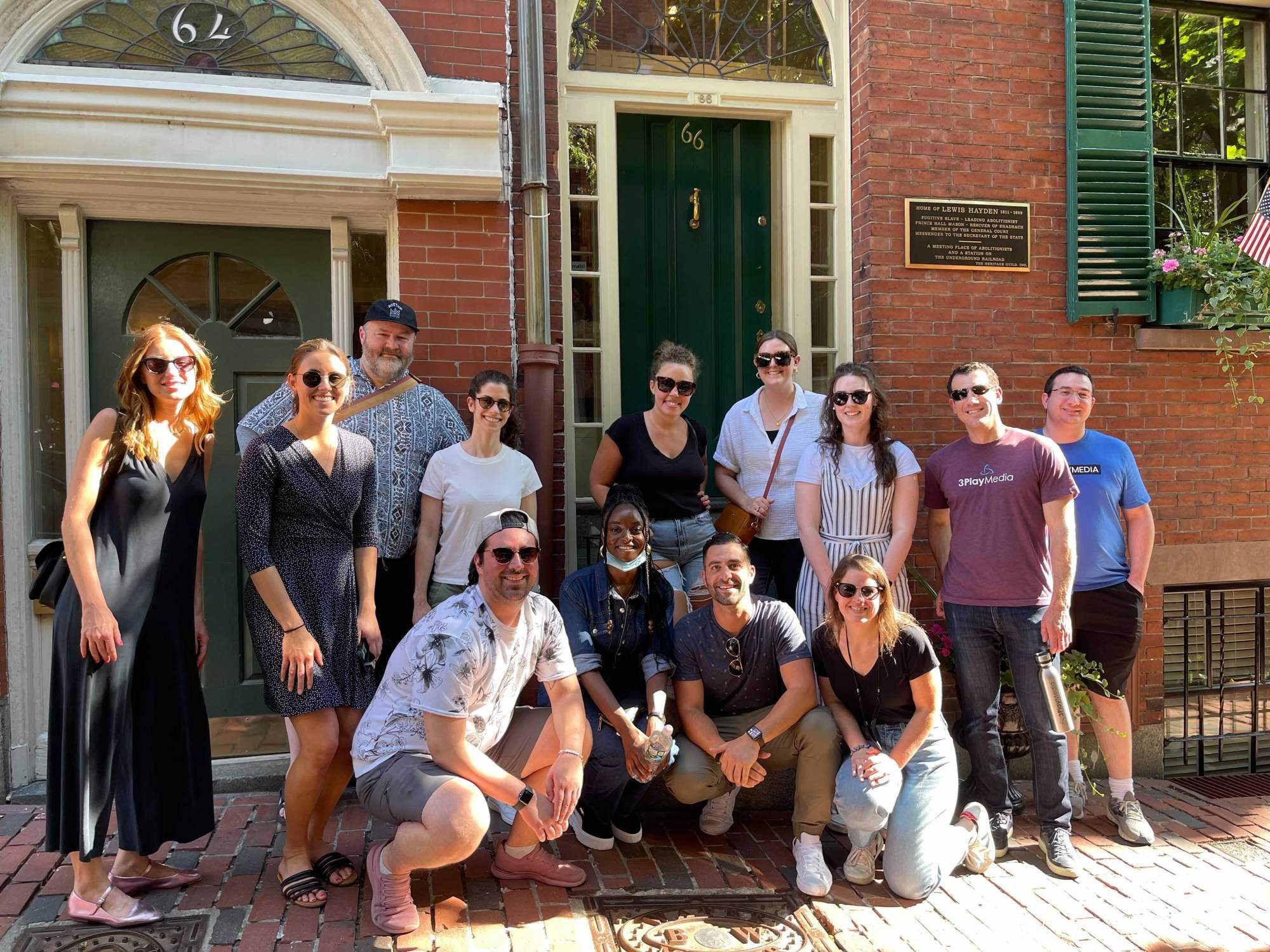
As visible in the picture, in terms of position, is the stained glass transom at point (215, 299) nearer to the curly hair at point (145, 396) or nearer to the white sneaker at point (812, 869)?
the curly hair at point (145, 396)

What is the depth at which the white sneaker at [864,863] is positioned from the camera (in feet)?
12.9

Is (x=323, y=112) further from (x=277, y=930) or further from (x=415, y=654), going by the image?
(x=277, y=930)

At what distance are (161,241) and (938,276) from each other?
4.24 metres

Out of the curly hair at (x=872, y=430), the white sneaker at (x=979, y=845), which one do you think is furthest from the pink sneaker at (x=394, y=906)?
the curly hair at (x=872, y=430)

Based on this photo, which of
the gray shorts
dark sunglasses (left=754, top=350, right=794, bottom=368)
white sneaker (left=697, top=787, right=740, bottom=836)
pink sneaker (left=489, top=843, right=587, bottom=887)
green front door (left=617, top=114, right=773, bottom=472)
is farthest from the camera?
green front door (left=617, top=114, right=773, bottom=472)

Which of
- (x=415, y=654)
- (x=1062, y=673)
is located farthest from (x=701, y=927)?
(x=1062, y=673)

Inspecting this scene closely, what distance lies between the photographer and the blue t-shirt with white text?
15.4 ft

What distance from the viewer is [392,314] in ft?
14.1

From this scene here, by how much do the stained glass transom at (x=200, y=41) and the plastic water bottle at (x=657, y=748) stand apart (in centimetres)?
343

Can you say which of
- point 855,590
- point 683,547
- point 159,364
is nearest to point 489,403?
point 683,547

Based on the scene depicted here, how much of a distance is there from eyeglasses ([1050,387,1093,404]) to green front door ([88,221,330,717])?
12.3ft

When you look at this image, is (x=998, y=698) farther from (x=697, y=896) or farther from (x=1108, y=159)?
(x=1108, y=159)

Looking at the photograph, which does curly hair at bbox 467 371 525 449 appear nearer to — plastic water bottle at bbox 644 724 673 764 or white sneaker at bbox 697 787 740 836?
plastic water bottle at bbox 644 724 673 764

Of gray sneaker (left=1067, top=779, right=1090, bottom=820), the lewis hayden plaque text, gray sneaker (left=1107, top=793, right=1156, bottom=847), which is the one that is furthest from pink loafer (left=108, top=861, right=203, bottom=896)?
the lewis hayden plaque text
